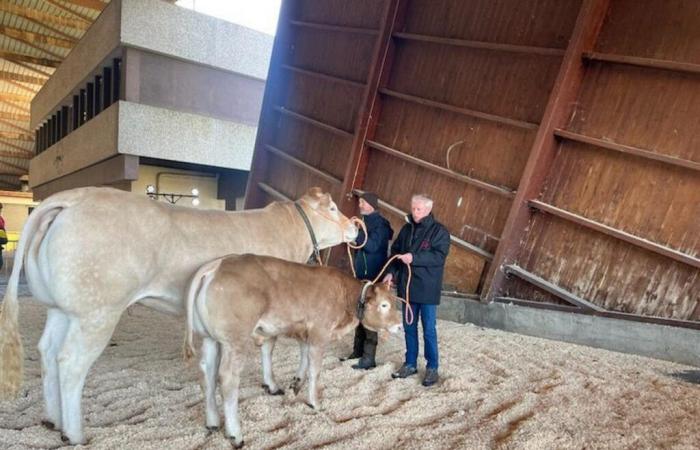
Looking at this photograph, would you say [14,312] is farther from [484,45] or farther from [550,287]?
[484,45]

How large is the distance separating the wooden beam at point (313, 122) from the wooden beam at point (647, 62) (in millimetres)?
3612

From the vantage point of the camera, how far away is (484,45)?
6352mm

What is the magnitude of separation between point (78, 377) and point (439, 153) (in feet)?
16.9

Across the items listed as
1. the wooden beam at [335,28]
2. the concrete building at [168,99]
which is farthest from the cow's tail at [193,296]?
the concrete building at [168,99]

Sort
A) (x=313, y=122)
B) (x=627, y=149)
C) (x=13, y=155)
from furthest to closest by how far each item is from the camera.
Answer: (x=13, y=155) < (x=313, y=122) < (x=627, y=149)

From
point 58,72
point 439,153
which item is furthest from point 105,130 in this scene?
point 439,153

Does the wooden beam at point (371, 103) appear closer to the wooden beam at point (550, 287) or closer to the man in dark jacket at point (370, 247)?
the wooden beam at point (550, 287)

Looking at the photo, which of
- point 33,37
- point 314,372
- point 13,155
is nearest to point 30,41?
point 33,37

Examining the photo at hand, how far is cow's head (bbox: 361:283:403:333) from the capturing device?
3.65 metres

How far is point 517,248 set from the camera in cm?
599

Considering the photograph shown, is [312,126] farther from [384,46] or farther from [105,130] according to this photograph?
[105,130]

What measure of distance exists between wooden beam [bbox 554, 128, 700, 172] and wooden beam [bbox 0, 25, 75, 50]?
21047mm

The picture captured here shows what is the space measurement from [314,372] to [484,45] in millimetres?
4628

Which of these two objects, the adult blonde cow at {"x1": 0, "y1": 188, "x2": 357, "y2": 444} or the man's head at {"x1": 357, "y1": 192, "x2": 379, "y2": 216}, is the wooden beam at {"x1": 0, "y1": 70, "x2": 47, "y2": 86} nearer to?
the man's head at {"x1": 357, "y1": 192, "x2": 379, "y2": 216}
